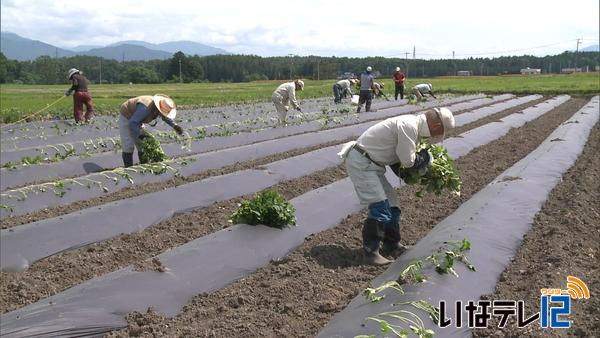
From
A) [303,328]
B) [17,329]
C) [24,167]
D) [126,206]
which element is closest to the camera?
[17,329]

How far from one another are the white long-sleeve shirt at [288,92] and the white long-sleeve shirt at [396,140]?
963cm

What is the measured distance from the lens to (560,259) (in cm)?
516

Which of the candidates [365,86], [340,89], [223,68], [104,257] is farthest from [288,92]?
[223,68]

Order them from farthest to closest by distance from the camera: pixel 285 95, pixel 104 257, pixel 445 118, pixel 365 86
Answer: pixel 365 86 < pixel 285 95 < pixel 104 257 < pixel 445 118

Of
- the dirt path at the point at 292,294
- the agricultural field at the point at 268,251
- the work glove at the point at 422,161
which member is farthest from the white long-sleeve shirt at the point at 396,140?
the dirt path at the point at 292,294

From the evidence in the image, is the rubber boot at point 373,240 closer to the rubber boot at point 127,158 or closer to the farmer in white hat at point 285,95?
the rubber boot at point 127,158

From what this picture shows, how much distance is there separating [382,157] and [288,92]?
1009 cm

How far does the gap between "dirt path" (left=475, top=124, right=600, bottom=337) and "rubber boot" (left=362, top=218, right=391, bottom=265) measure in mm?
1116

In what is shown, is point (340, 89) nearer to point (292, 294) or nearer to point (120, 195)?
point (120, 195)

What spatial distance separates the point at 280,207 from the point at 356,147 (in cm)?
109

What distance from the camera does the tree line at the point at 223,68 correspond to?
185 ft

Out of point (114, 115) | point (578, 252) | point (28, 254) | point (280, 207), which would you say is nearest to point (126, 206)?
point (28, 254)

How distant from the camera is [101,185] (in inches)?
320

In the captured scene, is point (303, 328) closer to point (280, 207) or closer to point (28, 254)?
point (280, 207)
